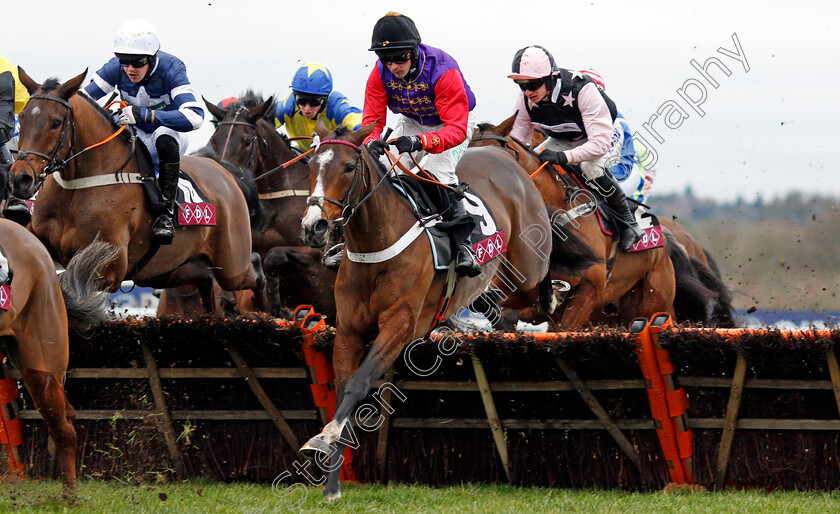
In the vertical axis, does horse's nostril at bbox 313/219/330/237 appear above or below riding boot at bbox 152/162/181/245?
above

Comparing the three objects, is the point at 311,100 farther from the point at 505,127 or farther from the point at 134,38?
the point at 134,38

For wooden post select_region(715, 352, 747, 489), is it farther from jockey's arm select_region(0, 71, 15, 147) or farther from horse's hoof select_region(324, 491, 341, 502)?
jockey's arm select_region(0, 71, 15, 147)

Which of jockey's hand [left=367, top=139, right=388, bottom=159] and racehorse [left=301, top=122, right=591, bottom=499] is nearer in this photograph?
racehorse [left=301, top=122, right=591, bottom=499]

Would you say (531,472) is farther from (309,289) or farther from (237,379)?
(309,289)

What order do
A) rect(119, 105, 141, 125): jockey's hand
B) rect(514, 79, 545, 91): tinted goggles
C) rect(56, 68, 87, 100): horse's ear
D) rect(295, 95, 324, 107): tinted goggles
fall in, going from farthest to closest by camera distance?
rect(295, 95, 324, 107): tinted goggles, rect(514, 79, 545, 91): tinted goggles, rect(119, 105, 141, 125): jockey's hand, rect(56, 68, 87, 100): horse's ear

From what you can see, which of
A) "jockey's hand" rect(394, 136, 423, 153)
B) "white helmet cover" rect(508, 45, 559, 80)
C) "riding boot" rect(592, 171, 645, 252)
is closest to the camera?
"jockey's hand" rect(394, 136, 423, 153)

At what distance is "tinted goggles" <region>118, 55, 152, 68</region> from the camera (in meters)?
7.04

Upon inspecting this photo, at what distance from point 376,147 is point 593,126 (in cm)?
282

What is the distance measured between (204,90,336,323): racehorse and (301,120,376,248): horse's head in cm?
400

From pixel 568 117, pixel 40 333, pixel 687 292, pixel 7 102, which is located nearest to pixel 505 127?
pixel 568 117

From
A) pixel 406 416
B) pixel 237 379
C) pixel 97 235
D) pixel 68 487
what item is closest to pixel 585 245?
pixel 406 416

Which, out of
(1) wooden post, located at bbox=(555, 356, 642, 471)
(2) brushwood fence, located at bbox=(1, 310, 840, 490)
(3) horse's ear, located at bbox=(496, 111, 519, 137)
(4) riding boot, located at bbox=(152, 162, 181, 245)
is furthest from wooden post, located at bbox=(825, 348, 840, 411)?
(4) riding boot, located at bbox=(152, 162, 181, 245)

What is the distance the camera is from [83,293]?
569cm

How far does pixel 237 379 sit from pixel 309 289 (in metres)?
3.17
